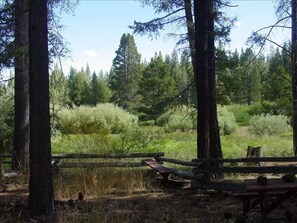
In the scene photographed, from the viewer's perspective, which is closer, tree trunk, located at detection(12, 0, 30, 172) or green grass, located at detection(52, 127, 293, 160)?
tree trunk, located at detection(12, 0, 30, 172)

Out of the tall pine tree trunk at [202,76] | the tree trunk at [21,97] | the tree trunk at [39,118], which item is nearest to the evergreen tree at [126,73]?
the tree trunk at [21,97]

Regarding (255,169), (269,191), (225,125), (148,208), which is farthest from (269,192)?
(225,125)

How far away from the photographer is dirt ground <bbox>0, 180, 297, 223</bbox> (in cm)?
639

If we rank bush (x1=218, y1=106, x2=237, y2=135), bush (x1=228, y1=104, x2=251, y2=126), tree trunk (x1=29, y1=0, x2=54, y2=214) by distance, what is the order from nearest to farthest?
tree trunk (x1=29, y1=0, x2=54, y2=214) → bush (x1=218, y1=106, x2=237, y2=135) → bush (x1=228, y1=104, x2=251, y2=126)

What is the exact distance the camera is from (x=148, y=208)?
25.2ft

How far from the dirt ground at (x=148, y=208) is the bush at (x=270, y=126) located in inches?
943

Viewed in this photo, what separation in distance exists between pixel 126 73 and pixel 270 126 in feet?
134

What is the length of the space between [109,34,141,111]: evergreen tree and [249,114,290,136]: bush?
34144 mm

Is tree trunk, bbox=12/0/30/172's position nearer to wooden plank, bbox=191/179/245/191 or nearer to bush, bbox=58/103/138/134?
wooden plank, bbox=191/179/245/191

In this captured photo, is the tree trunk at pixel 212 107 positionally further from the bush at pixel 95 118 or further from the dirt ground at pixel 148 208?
the bush at pixel 95 118

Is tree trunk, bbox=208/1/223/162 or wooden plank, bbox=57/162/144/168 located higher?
tree trunk, bbox=208/1/223/162

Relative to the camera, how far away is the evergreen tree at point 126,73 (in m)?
66.6

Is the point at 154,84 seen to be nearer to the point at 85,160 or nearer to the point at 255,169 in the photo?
the point at 85,160

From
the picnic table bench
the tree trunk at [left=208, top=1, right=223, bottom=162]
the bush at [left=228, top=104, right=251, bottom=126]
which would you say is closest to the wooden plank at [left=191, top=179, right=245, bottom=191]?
the picnic table bench
